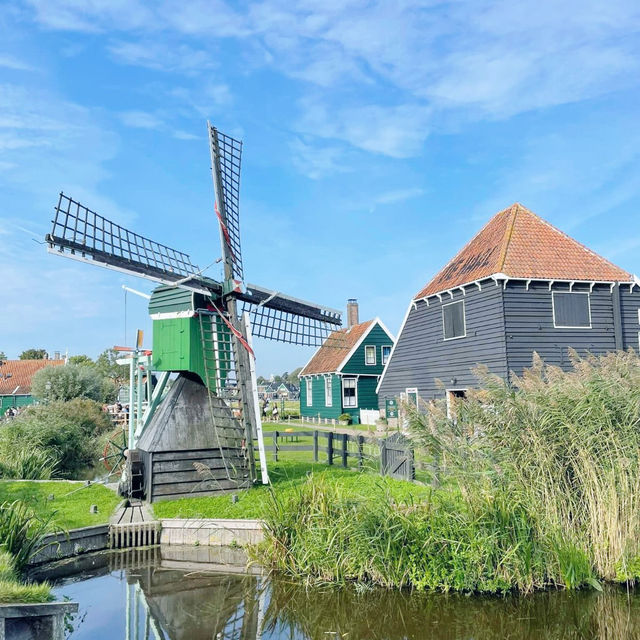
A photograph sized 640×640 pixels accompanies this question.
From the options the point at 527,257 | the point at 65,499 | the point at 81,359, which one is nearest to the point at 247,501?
the point at 65,499

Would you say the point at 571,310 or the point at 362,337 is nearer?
the point at 571,310

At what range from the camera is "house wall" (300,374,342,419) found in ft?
99.5

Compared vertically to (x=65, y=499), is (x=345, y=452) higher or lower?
higher

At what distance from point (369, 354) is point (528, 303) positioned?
51.5 ft

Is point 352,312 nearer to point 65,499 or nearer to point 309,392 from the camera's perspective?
point 309,392

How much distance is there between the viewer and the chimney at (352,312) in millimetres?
35156

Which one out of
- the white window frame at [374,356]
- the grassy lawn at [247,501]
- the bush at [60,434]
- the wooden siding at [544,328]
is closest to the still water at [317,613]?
the grassy lawn at [247,501]

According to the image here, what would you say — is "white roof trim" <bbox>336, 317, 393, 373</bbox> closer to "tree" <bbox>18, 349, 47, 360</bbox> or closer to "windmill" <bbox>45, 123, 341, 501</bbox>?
"windmill" <bbox>45, 123, 341, 501</bbox>

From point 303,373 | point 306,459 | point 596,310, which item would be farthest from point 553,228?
point 303,373

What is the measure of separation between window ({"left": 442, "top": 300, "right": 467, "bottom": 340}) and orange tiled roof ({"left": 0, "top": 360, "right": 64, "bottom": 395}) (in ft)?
124

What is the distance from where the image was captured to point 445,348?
17.8m

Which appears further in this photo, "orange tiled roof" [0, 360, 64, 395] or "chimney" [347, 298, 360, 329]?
"orange tiled roof" [0, 360, 64, 395]

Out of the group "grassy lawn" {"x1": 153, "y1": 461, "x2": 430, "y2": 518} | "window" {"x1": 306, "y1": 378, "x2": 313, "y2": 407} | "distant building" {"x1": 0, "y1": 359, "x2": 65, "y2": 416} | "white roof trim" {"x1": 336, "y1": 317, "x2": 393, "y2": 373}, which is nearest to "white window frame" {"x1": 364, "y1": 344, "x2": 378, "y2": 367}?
"white roof trim" {"x1": 336, "y1": 317, "x2": 393, "y2": 373}

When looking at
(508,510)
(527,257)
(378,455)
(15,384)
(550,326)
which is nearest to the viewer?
(508,510)
